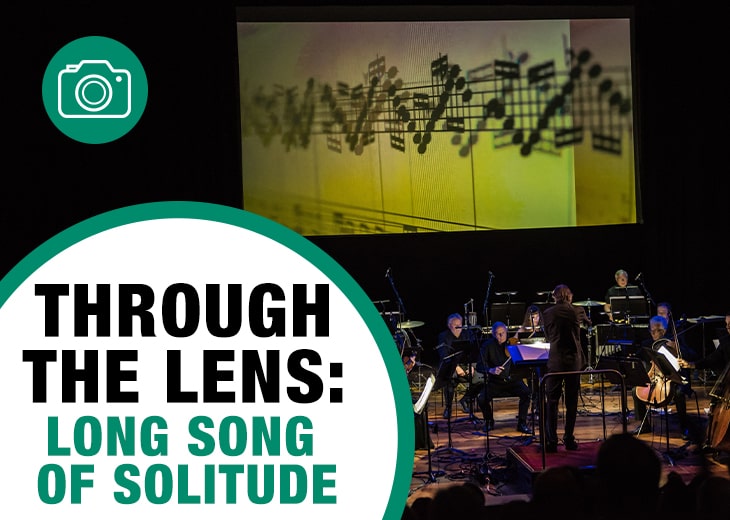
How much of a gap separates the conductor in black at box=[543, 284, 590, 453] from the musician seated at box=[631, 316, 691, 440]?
31.5 inches

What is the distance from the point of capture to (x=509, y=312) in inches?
421

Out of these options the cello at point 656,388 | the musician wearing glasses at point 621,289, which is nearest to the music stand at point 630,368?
the cello at point 656,388

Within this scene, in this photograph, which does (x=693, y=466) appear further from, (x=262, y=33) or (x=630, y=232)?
(x=262, y=33)

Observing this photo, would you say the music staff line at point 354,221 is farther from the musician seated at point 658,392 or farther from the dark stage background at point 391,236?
the musician seated at point 658,392

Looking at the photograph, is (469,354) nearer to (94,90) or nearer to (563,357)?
(563,357)

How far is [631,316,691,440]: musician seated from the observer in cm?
763

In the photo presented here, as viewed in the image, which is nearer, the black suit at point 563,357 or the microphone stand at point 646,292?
the black suit at point 563,357

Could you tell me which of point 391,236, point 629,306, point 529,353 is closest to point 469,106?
point 391,236

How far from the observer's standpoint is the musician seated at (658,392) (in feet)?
25.0

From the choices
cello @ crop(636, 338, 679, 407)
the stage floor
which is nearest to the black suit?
the stage floor

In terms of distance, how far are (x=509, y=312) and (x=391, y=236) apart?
2097mm

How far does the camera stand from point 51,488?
252 cm

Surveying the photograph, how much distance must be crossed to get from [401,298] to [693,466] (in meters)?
5.58

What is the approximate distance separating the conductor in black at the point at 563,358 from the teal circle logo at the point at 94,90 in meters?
4.40
